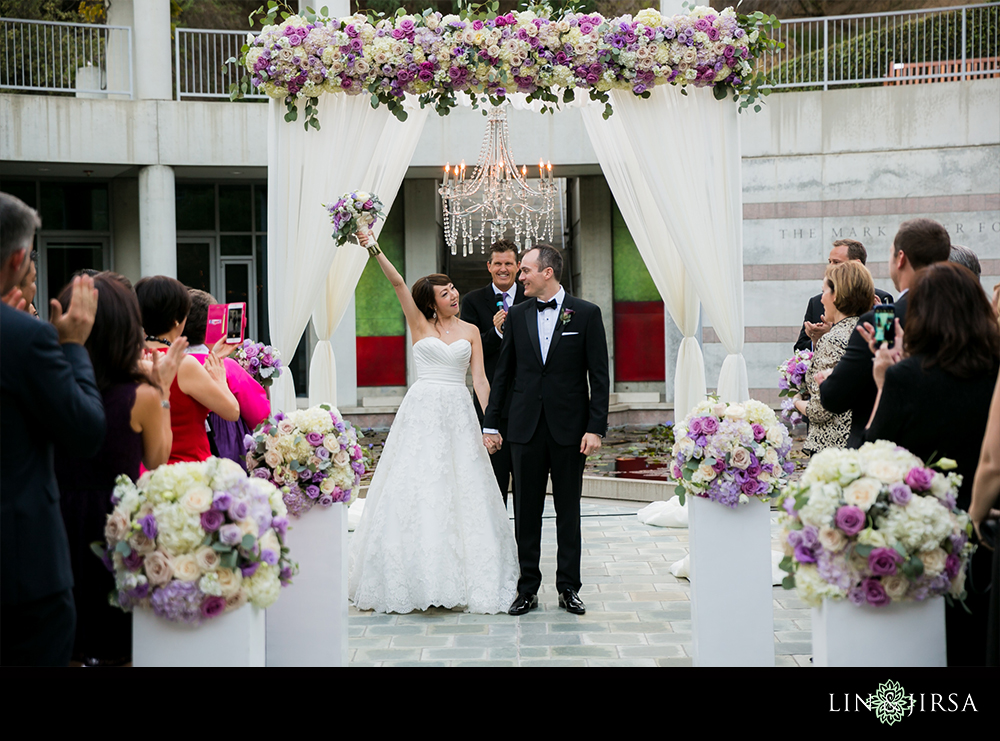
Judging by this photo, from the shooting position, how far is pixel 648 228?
620cm

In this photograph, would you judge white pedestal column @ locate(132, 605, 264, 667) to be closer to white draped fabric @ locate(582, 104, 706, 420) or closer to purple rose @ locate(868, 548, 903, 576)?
purple rose @ locate(868, 548, 903, 576)

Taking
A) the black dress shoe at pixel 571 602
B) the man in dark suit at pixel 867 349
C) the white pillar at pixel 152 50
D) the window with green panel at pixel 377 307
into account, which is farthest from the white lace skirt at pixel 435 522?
the window with green panel at pixel 377 307

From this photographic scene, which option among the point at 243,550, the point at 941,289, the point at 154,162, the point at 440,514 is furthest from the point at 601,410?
the point at 154,162

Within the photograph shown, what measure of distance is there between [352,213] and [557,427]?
1659 mm

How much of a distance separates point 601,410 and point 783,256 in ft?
30.1

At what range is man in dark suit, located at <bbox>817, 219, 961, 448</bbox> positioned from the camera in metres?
3.56

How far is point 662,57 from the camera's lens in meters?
5.46

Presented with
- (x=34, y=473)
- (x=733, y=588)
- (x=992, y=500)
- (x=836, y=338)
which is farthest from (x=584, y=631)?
(x=34, y=473)

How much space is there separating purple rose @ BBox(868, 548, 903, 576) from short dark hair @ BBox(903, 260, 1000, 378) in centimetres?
66

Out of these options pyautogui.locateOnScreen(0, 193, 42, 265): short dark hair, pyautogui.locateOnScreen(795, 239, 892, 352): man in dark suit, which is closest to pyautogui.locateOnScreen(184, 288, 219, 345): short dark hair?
pyautogui.locateOnScreen(0, 193, 42, 265): short dark hair
